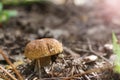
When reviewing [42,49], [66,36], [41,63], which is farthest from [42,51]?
[66,36]

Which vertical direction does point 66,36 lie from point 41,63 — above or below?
above

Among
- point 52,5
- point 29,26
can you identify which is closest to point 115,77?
point 29,26

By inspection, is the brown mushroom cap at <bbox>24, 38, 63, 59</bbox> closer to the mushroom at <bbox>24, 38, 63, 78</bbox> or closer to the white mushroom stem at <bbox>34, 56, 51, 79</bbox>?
the mushroom at <bbox>24, 38, 63, 78</bbox>

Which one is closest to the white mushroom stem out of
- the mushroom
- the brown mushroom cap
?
the mushroom

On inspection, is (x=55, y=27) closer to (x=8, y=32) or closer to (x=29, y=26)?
(x=29, y=26)

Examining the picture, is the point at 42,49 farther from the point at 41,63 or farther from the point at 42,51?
the point at 41,63

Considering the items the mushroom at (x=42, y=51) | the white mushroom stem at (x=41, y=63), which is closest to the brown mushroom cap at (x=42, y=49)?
the mushroom at (x=42, y=51)
